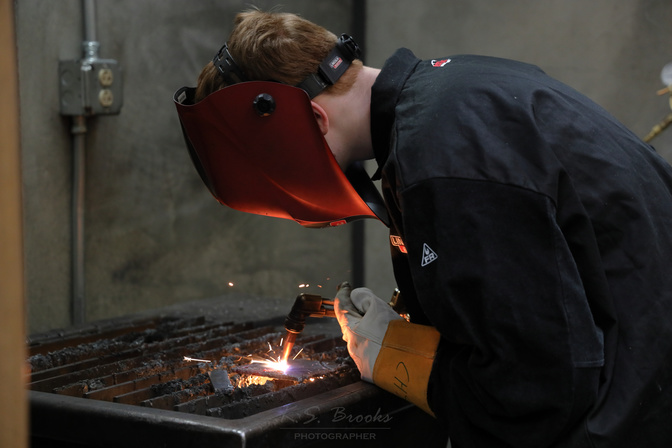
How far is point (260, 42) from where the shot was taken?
5.43 ft

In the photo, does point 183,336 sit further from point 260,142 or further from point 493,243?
point 493,243

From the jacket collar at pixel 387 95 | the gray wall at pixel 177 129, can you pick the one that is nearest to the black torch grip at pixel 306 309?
the jacket collar at pixel 387 95

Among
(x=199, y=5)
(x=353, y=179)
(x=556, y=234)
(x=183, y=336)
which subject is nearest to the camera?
(x=556, y=234)

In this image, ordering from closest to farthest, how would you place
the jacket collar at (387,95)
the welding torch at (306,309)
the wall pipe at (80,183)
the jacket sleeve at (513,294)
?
the jacket sleeve at (513,294)
the jacket collar at (387,95)
the welding torch at (306,309)
the wall pipe at (80,183)

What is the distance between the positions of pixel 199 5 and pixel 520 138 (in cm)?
257

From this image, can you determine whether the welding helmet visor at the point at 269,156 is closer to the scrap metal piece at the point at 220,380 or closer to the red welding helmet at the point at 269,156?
the red welding helmet at the point at 269,156

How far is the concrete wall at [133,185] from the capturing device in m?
2.76

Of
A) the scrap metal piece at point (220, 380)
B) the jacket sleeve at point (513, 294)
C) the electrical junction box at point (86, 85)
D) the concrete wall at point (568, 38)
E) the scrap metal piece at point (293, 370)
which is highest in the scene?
the concrete wall at point (568, 38)

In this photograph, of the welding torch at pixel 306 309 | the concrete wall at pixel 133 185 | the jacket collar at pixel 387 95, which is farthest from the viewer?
the concrete wall at pixel 133 185

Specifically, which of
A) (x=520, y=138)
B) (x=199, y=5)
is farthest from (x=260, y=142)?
(x=199, y=5)

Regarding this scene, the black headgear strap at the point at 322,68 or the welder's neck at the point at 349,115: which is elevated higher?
the black headgear strap at the point at 322,68

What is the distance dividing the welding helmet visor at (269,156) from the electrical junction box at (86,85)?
1.13 meters

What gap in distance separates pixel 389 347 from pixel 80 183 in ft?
5.54

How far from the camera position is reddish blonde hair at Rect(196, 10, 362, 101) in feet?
5.38
